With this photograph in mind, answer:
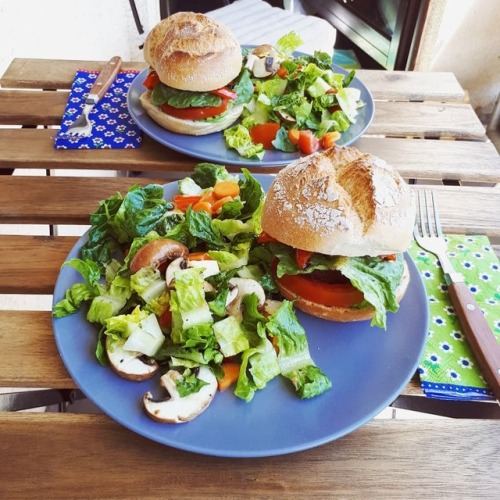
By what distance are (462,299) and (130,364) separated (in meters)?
0.88

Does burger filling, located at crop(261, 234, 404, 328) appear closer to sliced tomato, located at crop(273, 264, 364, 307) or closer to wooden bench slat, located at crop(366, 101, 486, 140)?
sliced tomato, located at crop(273, 264, 364, 307)

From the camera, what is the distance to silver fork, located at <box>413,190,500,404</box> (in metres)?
1.33

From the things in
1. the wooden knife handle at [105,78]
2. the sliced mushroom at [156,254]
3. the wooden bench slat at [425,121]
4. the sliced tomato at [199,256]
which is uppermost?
the wooden knife handle at [105,78]

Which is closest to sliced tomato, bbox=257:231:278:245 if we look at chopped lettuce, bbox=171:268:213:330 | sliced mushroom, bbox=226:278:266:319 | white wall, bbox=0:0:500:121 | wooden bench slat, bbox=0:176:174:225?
sliced mushroom, bbox=226:278:266:319

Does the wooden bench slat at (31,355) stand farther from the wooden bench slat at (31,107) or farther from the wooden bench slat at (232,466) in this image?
the wooden bench slat at (31,107)

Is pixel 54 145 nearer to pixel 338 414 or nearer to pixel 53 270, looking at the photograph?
pixel 53 270

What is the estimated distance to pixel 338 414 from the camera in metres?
1.19

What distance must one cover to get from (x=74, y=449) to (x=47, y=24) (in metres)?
3.19

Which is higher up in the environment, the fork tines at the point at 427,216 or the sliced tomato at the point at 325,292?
the sliced tomato at the point at 325,292

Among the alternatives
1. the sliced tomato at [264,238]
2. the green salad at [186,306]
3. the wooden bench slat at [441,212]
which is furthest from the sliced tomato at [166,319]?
the wooden bench slat at [441,212]

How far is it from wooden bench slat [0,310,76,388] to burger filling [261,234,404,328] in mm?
596

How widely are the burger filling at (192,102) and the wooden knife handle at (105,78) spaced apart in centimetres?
35

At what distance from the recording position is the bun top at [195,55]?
2.03 meters

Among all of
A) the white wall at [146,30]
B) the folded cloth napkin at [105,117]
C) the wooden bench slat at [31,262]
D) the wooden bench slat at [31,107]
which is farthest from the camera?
the white wall at [146,30]
